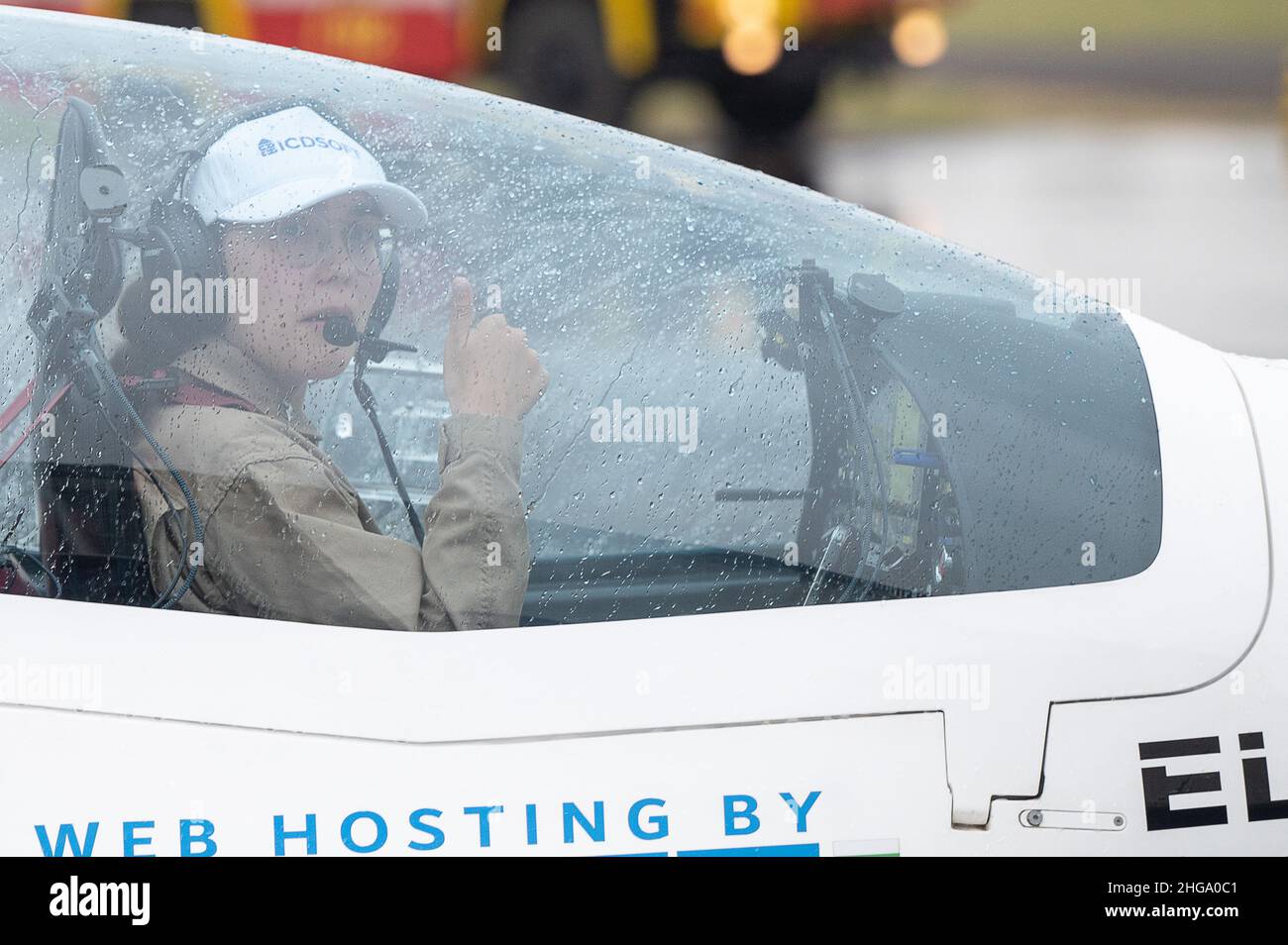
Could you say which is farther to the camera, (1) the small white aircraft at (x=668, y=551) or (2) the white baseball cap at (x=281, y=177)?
(2) the white baseball cap at (x=281, y=177)

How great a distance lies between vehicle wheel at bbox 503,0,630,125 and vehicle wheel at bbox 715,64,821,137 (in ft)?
3.04

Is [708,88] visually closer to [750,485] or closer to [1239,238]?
[1239,238]

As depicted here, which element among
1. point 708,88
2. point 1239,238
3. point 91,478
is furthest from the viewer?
point 708,88

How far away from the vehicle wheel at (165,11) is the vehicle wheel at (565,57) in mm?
1792

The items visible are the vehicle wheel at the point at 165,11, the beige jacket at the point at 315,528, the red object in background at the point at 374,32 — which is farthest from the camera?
the vehicle wheel at the point at 165,11

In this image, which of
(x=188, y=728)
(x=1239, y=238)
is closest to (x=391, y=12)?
(x=1239, y=238)

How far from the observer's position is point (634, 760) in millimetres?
1494

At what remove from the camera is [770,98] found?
31.6 ft

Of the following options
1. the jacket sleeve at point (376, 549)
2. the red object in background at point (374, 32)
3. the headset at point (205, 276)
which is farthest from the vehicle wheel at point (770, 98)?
the jacket sleeve at point (376, 549)

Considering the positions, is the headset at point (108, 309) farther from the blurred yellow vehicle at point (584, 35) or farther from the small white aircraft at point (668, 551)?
the blurred yellow vehicle at point (584, 35)

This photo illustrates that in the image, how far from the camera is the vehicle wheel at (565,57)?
8516 mm

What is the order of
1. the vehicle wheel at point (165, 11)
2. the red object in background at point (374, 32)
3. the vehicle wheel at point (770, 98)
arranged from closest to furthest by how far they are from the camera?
the red object in background at point (374, 32) → the vehicle wheel at point (165, 11) → the vehicle wheel at point (770, 98)
